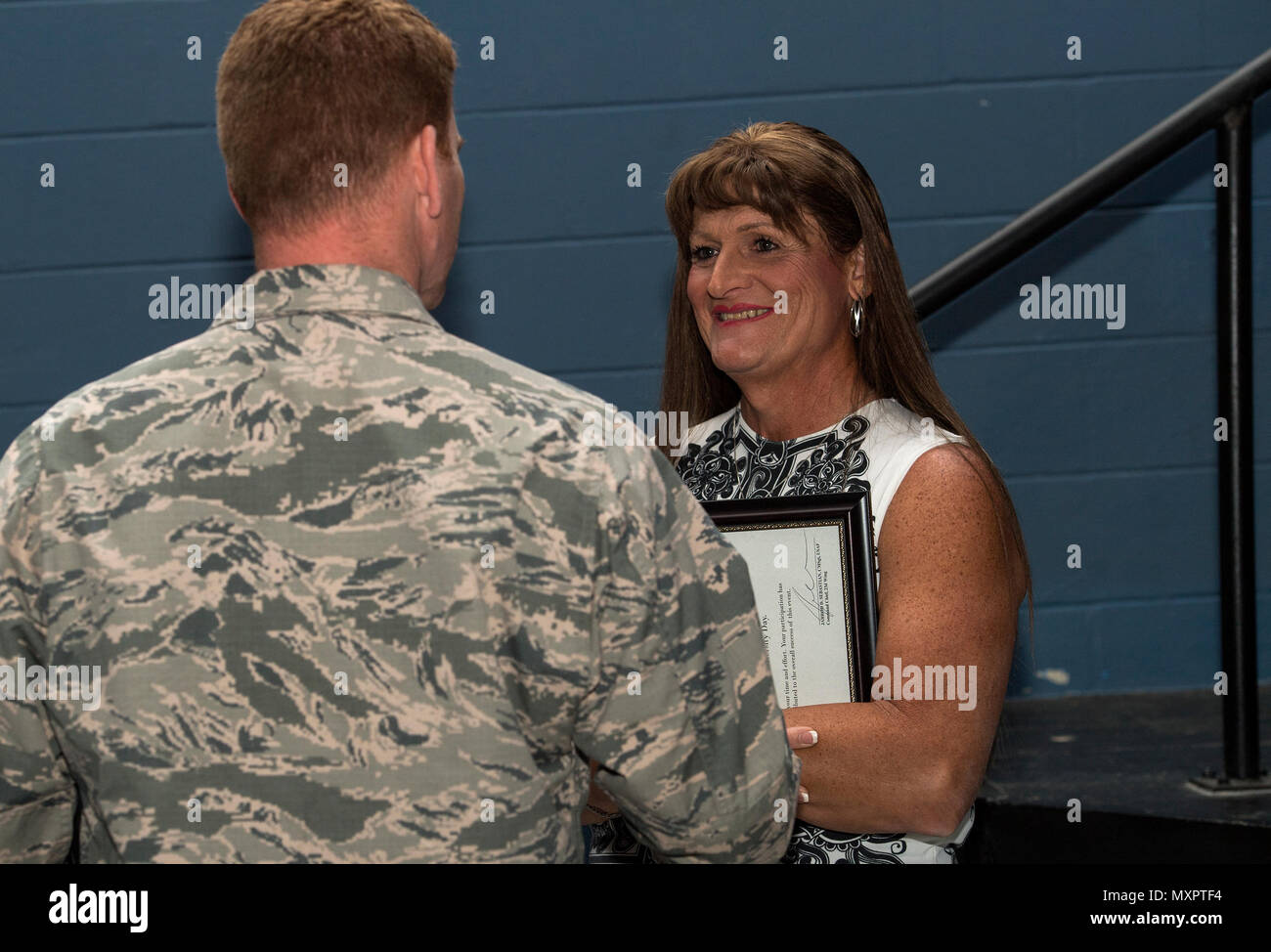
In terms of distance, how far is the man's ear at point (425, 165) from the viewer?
0.94 m

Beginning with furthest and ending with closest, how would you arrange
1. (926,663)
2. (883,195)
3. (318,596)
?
(883,195)
(926,663)
(318,596)

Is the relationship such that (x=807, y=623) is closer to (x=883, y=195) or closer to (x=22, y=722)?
(x=22, y=722)

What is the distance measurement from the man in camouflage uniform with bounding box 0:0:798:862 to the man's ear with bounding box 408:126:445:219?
7 cm

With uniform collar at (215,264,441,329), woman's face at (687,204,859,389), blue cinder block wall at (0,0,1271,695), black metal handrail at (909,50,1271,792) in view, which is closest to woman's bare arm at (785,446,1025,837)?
woman's face at (687,204,859,389)

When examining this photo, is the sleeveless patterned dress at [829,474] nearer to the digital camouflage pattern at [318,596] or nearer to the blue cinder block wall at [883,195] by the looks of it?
the digital camouflage pattern at [318,596]

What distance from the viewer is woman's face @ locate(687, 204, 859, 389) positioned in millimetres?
1523

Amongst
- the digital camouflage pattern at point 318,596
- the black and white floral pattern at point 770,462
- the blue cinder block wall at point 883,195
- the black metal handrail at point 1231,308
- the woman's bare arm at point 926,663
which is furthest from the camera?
the blue cinder block wall at point 883,195

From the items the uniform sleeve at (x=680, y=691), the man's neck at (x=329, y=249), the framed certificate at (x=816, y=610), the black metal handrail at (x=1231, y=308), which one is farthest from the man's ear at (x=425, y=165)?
the black metal handrail at (x=1231, y=308)

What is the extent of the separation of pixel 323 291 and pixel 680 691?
0.38 metres

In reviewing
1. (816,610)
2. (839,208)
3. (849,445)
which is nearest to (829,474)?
(849,445)

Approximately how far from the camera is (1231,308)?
2307mm

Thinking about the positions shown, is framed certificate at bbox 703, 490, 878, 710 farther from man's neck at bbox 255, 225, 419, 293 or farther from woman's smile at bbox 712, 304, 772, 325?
man's neck at bbox 255, 225, 419, 293

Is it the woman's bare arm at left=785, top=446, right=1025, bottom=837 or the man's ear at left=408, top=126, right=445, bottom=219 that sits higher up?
the man's ear at left=408, top=126, right=445, bottom=219

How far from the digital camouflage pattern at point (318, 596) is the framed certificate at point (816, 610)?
462 millimetres
